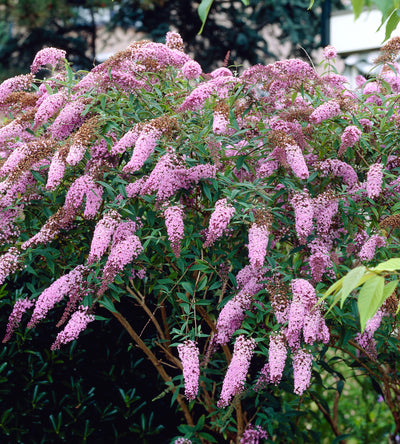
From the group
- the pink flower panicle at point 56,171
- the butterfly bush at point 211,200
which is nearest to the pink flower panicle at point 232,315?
the butterfly bush at point 211,200

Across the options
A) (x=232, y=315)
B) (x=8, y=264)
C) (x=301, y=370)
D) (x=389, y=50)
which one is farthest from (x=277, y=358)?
(x=389, y=50)

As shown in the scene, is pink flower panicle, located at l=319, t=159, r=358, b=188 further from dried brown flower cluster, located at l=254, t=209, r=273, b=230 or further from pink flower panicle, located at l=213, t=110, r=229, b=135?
pink flower panicle, located at l=213, t=110, r=229, b=135

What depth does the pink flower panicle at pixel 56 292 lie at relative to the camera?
2.90 m

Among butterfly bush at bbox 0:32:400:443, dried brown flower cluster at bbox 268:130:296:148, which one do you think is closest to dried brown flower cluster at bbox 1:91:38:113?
butterfly bush at bbox 0:32:400:443

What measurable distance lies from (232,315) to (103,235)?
2.50ft

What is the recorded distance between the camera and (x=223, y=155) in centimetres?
328

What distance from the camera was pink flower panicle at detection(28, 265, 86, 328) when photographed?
2904 mm

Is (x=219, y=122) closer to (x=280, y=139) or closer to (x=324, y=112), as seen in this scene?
(x=280, y=139)

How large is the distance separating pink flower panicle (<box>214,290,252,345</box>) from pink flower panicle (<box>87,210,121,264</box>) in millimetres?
682

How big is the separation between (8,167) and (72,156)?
19.4 inches

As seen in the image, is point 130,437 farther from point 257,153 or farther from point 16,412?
point 257,153

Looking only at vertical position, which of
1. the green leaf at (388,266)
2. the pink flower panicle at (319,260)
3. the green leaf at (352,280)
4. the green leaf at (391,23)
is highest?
the green leaf at (391,23)

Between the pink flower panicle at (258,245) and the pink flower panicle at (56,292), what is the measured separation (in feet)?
2.97

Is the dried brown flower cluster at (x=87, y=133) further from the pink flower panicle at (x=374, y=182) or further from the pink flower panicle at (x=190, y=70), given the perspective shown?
the pink flower panicle at (x=374, y=182)
